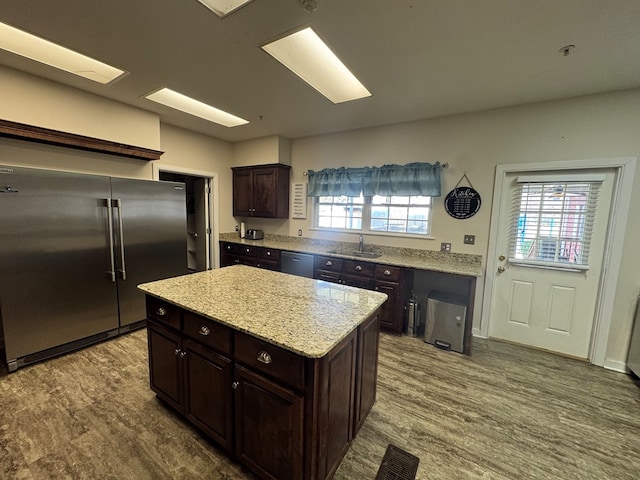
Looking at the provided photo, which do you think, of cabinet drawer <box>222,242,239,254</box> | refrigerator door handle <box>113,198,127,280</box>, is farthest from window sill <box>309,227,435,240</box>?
refrigerator door handle <box>113,198,127,280</box>

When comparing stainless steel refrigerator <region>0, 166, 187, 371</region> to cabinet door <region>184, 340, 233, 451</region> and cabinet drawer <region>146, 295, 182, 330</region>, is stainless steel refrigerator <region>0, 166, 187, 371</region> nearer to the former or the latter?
cabinet drawer <region>146, 295, 182, 330</region>

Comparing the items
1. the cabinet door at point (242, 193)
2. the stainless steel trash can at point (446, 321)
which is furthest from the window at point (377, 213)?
the cabinet door at point (242, 193)

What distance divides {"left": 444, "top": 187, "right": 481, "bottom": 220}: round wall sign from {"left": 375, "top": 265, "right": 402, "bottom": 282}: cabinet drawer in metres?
1.03

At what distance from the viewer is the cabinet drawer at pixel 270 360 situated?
3.83ft

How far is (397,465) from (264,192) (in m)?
3.92

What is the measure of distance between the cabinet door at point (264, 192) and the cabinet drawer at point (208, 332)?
118 inches

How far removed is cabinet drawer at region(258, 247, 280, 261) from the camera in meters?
4.13

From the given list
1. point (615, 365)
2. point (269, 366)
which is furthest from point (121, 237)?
point (615, 365)

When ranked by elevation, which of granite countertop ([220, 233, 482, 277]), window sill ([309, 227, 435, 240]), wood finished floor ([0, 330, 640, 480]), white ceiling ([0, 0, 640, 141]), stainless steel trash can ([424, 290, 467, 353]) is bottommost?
wood finished floor ([0, 330, 640, 480])

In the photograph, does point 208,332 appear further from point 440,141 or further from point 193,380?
point 440,141

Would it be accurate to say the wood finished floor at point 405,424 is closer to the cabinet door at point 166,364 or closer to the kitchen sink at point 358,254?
the cabinet door at point 166,364

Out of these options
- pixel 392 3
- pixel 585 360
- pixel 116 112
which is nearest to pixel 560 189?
pixel 585 360

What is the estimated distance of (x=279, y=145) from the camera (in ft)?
14.1

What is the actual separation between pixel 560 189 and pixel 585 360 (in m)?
1.80
